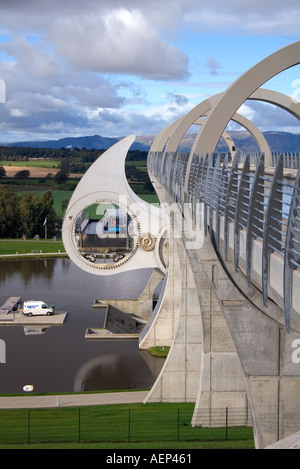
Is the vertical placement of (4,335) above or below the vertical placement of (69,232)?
below

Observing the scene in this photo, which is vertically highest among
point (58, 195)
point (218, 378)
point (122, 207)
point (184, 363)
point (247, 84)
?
point (247, 84)

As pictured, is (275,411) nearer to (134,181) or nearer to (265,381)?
(265,381)

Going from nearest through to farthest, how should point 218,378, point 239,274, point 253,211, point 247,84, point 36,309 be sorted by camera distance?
point 253,211 < point 239,274 < point 247,84 < point 218,378 < point 36,309

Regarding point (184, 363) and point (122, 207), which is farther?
point (122, 207)

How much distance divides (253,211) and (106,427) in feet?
37.5

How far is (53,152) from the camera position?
161 meters

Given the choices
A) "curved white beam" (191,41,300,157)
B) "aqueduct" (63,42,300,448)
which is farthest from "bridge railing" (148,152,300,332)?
"curved white beam" (191,41,300,157)

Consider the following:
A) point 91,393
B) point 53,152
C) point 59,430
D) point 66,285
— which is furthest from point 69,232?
point 53,152

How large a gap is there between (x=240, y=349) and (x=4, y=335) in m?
21.5

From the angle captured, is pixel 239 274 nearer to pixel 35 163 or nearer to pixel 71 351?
pixel 71 351

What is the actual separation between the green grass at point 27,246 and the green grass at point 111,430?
117 feet

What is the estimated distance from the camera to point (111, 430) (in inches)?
675

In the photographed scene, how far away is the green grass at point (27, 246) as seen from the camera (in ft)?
181

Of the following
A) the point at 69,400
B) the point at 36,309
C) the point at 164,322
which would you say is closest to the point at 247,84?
the point at 69,400
